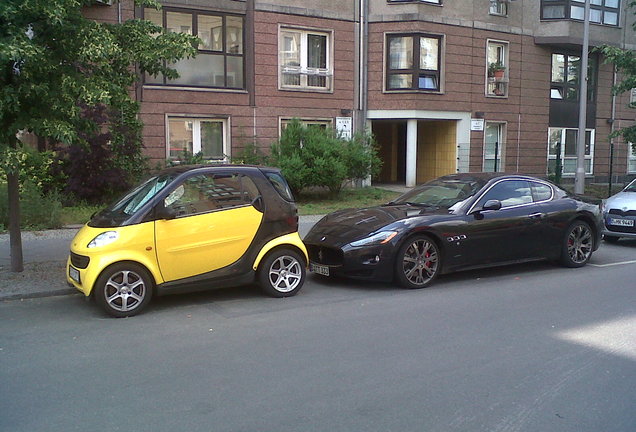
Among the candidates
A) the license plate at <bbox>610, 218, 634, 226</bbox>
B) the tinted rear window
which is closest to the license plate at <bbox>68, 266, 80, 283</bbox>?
the tinted rear window

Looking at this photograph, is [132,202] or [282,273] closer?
[132,202]

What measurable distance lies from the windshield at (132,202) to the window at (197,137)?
1083 centimetres

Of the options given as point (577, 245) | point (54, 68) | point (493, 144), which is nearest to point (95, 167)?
point (54, 68)

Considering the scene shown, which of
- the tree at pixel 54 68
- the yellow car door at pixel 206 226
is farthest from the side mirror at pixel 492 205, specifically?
the tree at pixel 54 68

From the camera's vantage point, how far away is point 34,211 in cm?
1246

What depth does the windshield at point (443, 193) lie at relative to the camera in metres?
9.00

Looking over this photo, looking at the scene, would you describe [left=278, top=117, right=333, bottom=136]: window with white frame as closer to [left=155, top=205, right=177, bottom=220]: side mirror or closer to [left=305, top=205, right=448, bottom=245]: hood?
[left=305, top=205, right=448, bottom=245]: hood

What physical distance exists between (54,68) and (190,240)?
2812 mm

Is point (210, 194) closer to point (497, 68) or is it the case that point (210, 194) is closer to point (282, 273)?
point (282, 273)

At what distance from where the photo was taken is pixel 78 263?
22.3ft

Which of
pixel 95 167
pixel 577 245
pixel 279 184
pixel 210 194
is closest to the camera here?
pixel 210 194

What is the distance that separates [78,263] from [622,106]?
87.7 feet

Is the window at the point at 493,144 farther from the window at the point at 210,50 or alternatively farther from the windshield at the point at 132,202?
the windshield at the point at 132,202

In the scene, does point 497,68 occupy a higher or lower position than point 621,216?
higher
